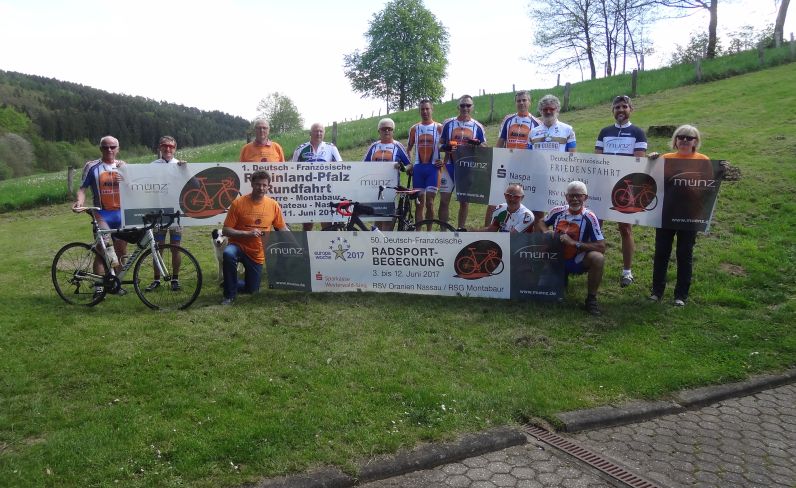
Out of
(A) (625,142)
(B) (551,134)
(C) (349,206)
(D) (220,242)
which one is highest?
(B) (551,134)

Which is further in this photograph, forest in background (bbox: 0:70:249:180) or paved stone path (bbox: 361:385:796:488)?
forest in background (bbox: 0:70:249:180)

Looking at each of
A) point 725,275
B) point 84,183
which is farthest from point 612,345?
point 84,183

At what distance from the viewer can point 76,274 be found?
725cm

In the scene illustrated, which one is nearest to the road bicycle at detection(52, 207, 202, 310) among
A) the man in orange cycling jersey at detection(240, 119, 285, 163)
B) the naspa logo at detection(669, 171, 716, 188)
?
the man in orange cycling jersey at detection(240, 119, 285, 163)

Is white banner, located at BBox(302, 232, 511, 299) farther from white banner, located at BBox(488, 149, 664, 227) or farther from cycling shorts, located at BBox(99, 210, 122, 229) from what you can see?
cycling shorts, located at BBox(99, 210, 122, 229)

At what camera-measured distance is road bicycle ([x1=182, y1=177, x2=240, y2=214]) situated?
854 cm

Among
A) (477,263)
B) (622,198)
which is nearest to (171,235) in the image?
(477,263)

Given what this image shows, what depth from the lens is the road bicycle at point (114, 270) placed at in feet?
23.5

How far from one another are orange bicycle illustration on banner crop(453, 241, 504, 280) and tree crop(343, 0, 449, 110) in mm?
48097

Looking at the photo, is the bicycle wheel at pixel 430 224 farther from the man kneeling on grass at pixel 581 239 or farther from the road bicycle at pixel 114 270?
the road bicycle at pixel 114 270

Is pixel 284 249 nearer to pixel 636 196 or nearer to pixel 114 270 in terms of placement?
pixel 114 270

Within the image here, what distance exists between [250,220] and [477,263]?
9.43ft

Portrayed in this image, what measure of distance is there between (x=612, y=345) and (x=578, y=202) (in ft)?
5.68

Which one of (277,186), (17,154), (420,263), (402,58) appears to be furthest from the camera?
(17,154)
